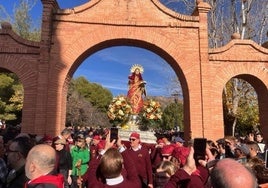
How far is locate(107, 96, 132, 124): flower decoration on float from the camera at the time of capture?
15.6 meters

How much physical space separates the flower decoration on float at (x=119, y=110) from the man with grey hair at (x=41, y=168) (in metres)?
12.5

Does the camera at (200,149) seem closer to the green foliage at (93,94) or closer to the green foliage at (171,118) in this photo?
the green foliage at (171,118)

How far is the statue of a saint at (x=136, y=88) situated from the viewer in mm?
16342

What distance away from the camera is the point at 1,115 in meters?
30.1

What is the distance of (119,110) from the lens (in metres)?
15.7

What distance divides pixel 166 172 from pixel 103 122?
170 ft

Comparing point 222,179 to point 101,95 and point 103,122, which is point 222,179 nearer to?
point 103,122

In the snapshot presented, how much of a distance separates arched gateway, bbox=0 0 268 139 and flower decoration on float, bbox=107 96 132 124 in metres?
3.25

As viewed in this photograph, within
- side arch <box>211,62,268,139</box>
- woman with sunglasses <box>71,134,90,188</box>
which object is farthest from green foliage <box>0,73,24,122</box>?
woman with sunglasses <box>71,134,90,188</box>

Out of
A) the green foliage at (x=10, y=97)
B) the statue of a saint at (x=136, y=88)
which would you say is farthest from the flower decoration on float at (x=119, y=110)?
the green foliage at (x=10, y=97)

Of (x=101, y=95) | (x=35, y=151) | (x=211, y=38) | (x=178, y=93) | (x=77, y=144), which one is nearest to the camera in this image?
(x=35, y=151)

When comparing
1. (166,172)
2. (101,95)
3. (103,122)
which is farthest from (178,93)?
(101,95)

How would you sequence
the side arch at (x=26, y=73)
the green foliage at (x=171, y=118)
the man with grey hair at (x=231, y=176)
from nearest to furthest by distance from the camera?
the man with grey hair at (x=231, y=176) < the side arch at (x=26, y=73) < the green foliage at (x=171, y=118)

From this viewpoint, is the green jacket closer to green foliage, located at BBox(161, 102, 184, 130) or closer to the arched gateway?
the arched gateway
